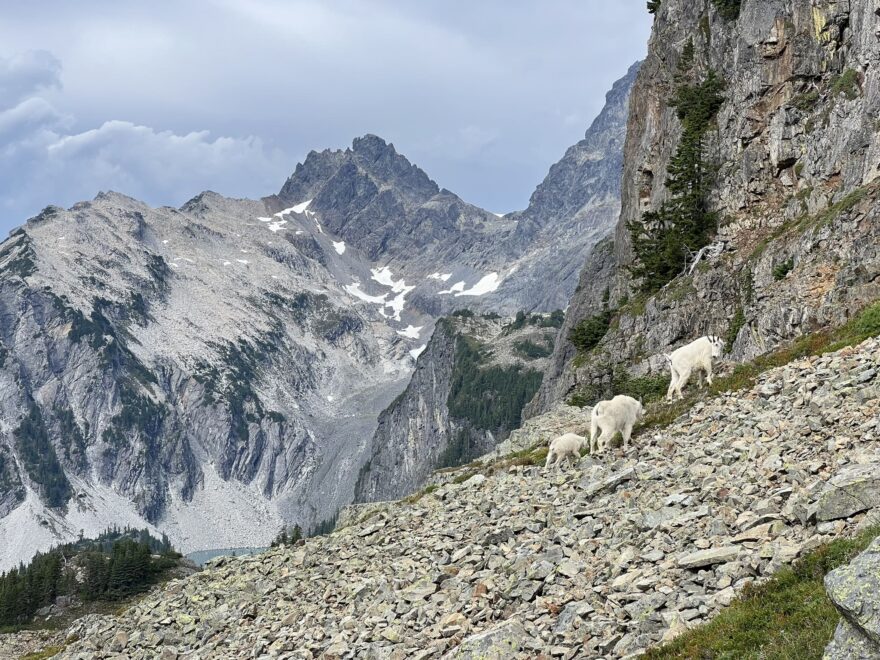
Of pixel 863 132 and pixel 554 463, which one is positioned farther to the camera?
pixel 863 132

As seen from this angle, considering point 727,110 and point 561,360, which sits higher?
Answer: point 727,110

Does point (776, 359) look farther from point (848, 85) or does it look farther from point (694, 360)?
point (848, 85)

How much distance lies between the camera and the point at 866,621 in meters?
8.72

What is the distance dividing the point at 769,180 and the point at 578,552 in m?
60.2

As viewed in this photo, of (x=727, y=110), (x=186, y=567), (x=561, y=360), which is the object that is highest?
(x=727, y=110)

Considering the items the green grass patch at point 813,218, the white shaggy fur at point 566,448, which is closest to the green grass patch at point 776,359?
the white shaggy fur at point 566,448

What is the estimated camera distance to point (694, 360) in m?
31.3

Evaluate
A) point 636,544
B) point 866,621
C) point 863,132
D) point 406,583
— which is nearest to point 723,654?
point 866,621

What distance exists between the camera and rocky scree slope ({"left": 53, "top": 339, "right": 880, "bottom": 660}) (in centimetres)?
1401

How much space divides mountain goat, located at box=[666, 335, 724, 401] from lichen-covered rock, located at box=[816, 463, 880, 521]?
53.9 ft

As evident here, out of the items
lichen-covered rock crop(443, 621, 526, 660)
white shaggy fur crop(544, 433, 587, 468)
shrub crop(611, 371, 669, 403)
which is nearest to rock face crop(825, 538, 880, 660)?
lichen-covered rock crop(443, 621, 526, 660)

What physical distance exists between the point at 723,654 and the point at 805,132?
64726 millimetres

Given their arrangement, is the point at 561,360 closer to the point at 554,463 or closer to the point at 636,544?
the point at 554,463

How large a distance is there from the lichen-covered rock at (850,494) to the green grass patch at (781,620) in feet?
3.20
